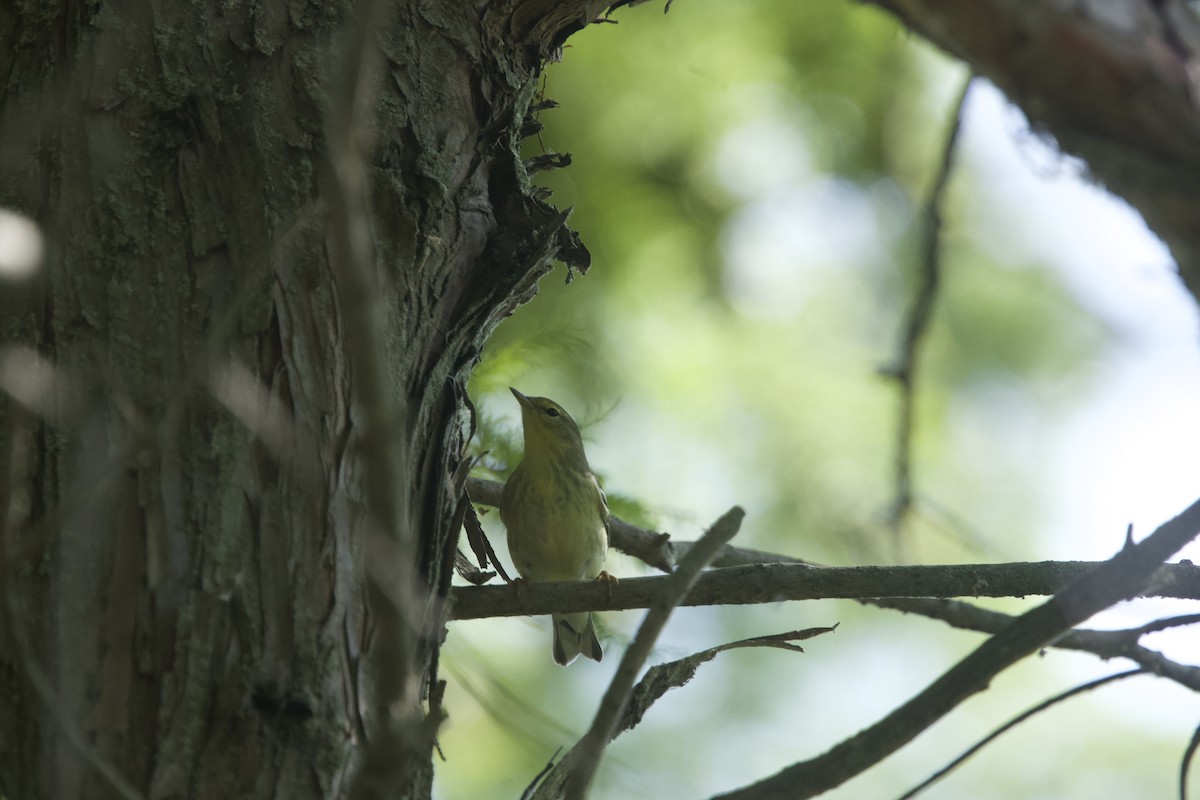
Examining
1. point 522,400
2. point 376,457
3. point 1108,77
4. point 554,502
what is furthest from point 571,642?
point 376,457

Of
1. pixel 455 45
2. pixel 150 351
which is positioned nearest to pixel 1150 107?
pixel 455 45

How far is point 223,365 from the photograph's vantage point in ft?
6.85

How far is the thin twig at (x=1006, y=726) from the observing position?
1.61 meters

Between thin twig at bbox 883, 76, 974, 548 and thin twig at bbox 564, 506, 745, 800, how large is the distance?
104 inches

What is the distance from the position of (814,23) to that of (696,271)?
1352mm

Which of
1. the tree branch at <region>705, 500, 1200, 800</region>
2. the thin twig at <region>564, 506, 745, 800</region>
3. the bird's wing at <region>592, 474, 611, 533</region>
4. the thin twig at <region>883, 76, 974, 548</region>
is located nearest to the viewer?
the thin twig at <region>564, 506, 745, 800</region>

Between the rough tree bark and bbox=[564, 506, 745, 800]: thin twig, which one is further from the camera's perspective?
the rough tree bark

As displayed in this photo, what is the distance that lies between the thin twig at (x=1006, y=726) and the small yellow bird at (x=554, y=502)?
3.34m

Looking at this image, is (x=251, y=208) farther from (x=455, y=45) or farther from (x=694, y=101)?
(x=694, y=101)

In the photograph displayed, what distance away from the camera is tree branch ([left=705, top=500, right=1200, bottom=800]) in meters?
1.51

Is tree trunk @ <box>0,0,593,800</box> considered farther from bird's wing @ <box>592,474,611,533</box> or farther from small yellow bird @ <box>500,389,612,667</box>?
small yellow bird @ <box>500,389,612,667</box>

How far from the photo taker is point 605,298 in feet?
18.2

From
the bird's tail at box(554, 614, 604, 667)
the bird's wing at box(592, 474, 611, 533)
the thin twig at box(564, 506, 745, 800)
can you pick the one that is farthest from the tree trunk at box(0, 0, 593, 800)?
the bird's tail at box(554, 614, 604, 667)

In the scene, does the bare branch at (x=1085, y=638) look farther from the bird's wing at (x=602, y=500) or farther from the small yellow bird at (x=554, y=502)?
the small yellow bird at (x=554, y=502)
